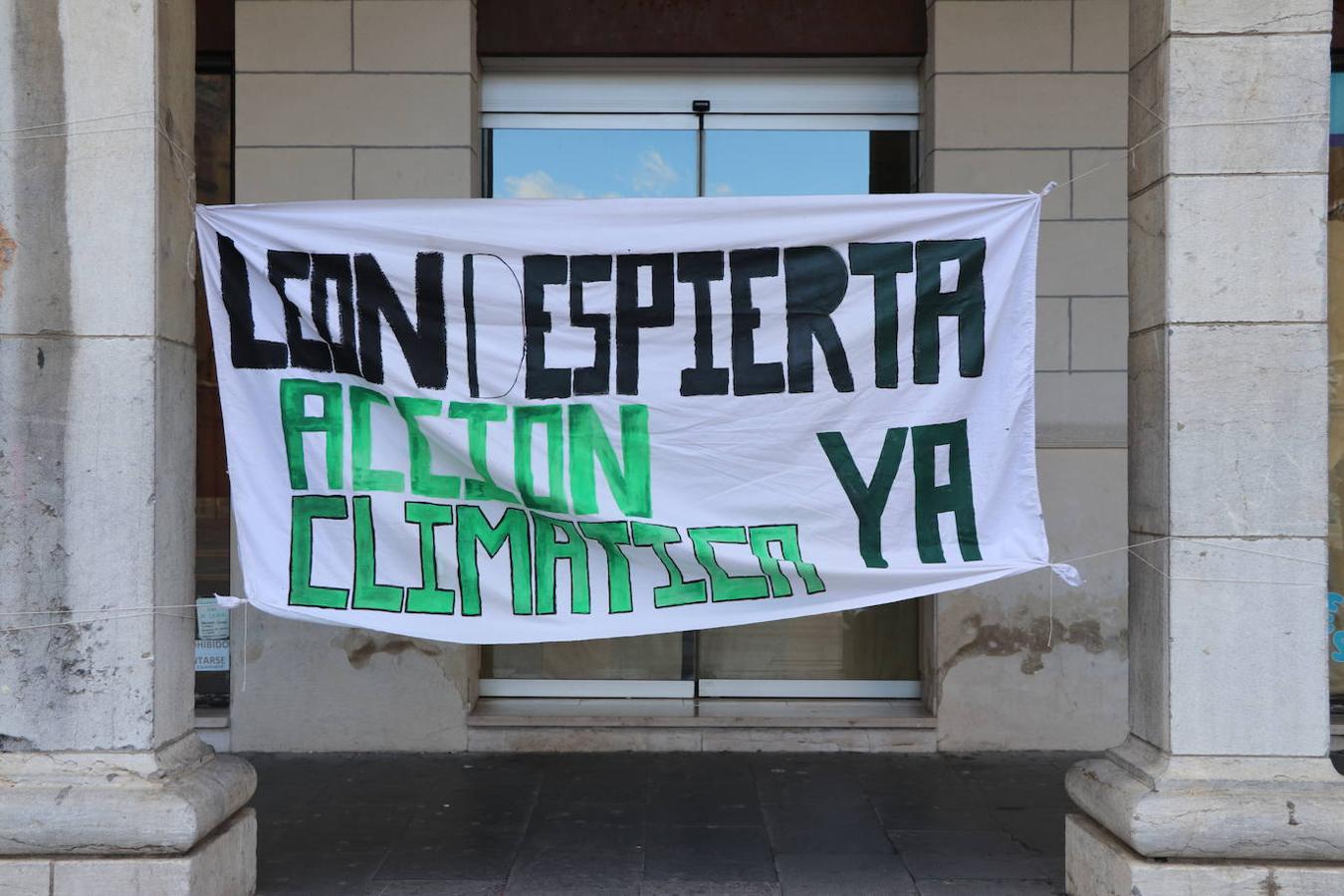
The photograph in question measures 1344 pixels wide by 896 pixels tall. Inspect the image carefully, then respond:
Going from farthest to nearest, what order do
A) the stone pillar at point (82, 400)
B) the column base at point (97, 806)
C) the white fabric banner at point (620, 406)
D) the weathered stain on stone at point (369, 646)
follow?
the weathered stain on stone at point (369, 646), the white fabric banner at point (620, 406), the stone pillar at point (82, 400), the column base at point (97, 806)

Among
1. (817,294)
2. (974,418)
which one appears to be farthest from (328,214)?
(974,418)

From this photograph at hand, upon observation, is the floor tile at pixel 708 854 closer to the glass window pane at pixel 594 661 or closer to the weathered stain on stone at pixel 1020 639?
the glass window pane at pixel 594 661

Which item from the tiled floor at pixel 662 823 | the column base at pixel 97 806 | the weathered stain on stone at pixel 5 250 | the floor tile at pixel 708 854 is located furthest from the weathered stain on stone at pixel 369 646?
the weathered stain on stone at pixel 5 250

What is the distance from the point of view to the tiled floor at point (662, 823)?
539 cm

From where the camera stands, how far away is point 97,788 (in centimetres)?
456

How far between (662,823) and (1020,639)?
107 inches

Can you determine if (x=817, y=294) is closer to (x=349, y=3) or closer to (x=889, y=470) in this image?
(x=889, y=470)

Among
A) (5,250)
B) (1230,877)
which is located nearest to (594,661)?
(1230,877)

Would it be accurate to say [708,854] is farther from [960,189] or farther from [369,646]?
[960,189]

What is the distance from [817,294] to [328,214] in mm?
2049

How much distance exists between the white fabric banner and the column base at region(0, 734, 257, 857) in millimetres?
773

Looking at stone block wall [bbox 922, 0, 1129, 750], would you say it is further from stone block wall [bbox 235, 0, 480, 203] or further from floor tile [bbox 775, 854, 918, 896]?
stone block wall [bbox 235, 0, 480, 203]

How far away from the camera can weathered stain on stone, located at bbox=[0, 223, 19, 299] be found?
15.3 ft

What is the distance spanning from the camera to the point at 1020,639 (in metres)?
7.59
